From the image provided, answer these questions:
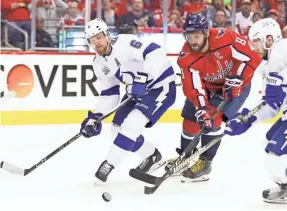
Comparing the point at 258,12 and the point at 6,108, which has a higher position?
the point at 258,12

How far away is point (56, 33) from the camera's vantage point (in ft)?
20.9

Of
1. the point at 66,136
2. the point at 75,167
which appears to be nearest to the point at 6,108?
the point at 66,136

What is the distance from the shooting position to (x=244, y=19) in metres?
6.99

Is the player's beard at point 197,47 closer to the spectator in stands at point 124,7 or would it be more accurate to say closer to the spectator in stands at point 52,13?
the spectator in stands at point 52,13

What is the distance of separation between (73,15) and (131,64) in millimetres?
2894

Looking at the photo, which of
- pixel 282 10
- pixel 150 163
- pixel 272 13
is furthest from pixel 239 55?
pixel 282 10

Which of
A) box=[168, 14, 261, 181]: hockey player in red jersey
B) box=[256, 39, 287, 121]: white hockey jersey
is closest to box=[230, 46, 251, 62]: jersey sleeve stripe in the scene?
box=[168, 14, 261, 181]: hockey player in red jersey

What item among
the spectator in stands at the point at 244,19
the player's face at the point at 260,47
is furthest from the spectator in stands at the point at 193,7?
the player's face at the point at 260,47

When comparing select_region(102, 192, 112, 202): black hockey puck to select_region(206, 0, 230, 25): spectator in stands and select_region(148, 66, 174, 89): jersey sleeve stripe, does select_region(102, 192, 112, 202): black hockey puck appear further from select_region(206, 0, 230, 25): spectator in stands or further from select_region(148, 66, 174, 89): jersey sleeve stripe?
select_region(206, 0, 230, 25): spectator in stands

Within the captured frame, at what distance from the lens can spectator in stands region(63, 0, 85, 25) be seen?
20.8ft

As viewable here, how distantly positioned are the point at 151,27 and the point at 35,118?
1.68m

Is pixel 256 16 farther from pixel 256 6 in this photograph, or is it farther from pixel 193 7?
pixel 193 7

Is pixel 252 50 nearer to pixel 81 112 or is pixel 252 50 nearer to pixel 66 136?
pixel 66 136

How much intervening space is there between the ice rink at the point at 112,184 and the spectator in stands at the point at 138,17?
1814 mm
